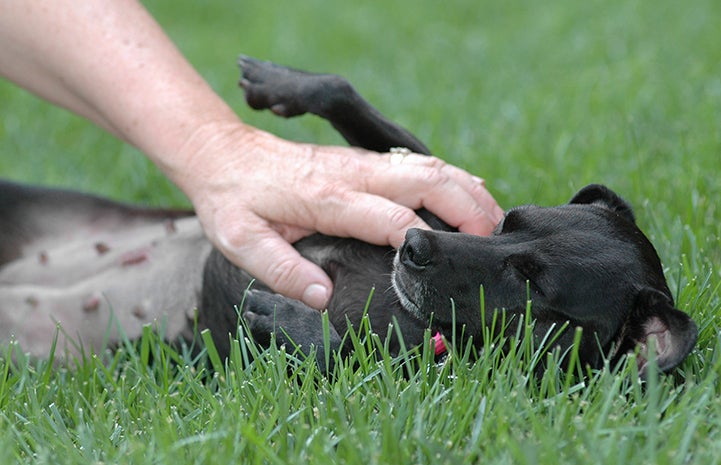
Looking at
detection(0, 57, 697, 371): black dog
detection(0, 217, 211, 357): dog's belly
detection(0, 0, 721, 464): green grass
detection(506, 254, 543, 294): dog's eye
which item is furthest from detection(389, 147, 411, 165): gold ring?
detection(0, 217, 211, 357): dog's belly

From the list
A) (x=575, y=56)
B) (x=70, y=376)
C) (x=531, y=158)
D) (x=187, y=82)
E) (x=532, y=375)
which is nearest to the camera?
(x=532, y=375)

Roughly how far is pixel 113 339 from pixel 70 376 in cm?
61

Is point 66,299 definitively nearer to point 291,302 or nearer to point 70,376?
point 70,376

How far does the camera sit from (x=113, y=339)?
3.17 m

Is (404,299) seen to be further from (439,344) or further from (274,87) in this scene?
(274,87)

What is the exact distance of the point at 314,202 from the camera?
9.05ft

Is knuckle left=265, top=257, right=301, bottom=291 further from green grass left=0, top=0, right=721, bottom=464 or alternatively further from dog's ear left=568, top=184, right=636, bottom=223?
dog's ear left=568, top=184, right=636, bottom=223

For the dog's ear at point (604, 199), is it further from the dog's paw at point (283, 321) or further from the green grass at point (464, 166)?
the dog's paw at point (283, 321)

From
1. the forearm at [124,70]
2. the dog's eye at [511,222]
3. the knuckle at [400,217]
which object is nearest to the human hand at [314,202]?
the knuckle at [400,217]

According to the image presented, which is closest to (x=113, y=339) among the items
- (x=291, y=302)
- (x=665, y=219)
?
(x=291, y=302)

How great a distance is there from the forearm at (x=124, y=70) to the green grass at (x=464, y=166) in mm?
678

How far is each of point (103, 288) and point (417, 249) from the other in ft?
4.32

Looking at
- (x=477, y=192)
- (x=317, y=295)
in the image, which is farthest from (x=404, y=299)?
(x=477, y=192)

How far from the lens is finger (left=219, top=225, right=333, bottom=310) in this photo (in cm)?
277
